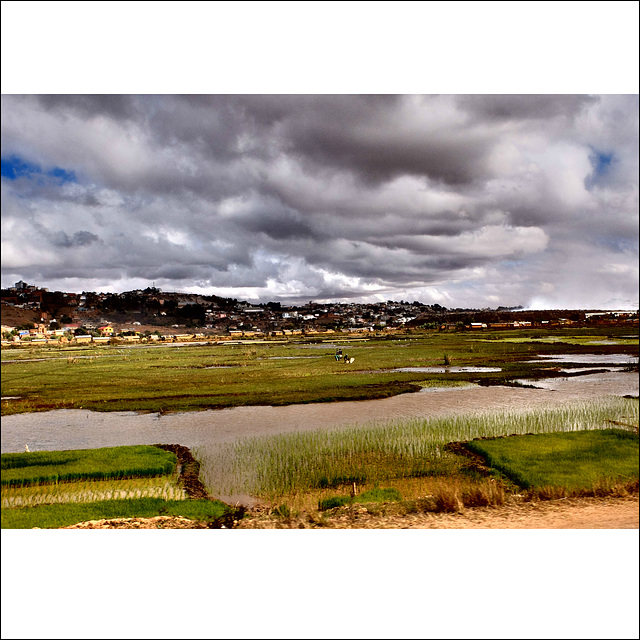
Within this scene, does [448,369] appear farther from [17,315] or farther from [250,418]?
[17,315]

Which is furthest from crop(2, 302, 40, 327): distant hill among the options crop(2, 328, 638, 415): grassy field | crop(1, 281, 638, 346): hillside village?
crop(2, 328, 638, 415): grassy field

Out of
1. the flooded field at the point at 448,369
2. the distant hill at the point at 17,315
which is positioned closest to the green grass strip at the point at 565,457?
the flooded field at the point at 448,369

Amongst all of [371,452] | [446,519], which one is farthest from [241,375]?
[446,519]

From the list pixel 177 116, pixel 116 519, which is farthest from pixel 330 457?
pixel 177 116

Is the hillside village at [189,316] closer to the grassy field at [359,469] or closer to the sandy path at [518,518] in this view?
the grassy field at [359,469]

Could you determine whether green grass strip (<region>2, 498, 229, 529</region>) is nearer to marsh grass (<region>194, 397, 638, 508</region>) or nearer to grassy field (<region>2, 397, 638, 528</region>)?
grassy field (<region>2, 397, 638, 528</region>)

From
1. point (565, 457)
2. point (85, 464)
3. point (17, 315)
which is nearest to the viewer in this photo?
point (565, 457)

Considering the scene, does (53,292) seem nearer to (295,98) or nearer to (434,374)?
(295,98)
